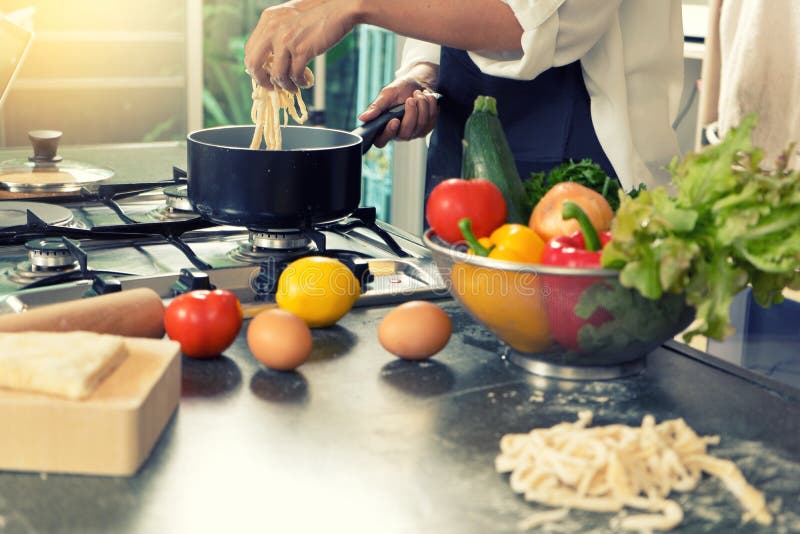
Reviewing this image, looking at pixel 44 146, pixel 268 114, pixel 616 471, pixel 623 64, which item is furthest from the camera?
pixel 44 146

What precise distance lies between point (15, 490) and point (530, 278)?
44cm

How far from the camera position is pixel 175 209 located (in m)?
1.52

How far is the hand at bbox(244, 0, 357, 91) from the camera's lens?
1.35 meters

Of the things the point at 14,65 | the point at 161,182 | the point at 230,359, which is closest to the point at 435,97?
the point at 161,182

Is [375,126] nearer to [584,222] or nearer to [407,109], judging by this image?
[407,109]

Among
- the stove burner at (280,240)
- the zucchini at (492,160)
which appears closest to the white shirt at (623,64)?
the zucchini at (492,160)

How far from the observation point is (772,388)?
0.93 metres

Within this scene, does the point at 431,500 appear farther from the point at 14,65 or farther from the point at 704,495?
the point at 14,65

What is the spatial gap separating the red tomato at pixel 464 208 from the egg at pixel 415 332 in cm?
8

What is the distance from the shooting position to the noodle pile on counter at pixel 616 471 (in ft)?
2.27

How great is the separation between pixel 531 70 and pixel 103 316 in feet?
A: 2.38

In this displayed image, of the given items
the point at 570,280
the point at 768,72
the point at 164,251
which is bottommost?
the point at 164,251

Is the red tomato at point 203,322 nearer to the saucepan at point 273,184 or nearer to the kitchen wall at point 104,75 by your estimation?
the saucepan at point 273,184

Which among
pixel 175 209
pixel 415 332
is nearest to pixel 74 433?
pixel 415 332
